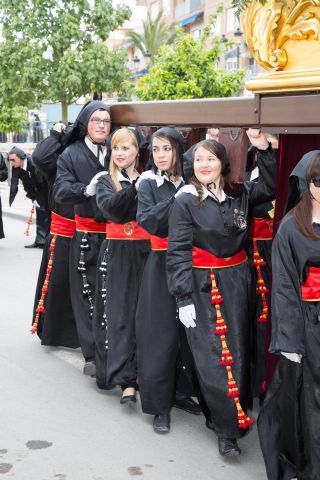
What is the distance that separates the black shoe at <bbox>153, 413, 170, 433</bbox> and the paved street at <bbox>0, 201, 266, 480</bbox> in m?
0.04

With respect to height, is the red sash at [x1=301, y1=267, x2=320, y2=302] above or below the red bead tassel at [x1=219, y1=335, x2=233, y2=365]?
above

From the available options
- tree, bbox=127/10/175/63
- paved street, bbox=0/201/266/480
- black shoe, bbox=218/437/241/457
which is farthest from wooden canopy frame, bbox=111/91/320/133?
tree, bbox=127/10/175/63

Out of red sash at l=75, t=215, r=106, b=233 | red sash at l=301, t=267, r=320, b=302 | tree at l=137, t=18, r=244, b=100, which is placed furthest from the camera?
tree at l=137, t=18, r=244, b=100

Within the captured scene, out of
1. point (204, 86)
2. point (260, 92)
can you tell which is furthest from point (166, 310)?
point (204, 86)

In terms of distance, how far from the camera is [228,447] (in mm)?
4191

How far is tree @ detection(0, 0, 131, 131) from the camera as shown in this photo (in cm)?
1825

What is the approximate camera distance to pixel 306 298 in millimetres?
3506

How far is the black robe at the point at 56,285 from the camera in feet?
20.0

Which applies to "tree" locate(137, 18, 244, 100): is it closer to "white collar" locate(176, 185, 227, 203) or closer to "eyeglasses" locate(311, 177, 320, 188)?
"white collar" locate(176, 185, 227, 203)

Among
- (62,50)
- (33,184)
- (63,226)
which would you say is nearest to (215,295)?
(63,226)

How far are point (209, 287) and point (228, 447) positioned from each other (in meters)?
0.89

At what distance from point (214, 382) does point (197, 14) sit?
4054cm

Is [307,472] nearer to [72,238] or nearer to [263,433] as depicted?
[263,433]

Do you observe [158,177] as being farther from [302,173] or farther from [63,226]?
[63,226]
